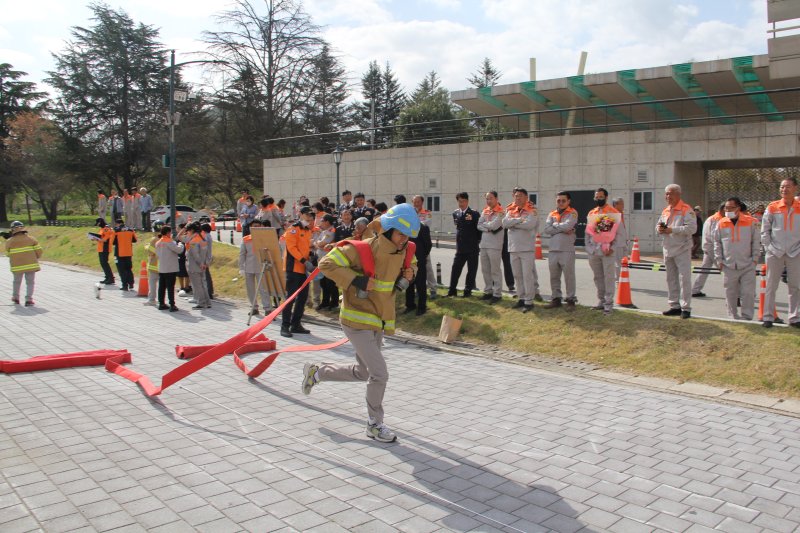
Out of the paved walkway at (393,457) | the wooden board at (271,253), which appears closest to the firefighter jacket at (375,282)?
the paved walkway at (393,457)

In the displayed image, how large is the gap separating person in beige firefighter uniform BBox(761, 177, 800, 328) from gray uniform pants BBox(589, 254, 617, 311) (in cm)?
223

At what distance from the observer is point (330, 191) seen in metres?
36.3

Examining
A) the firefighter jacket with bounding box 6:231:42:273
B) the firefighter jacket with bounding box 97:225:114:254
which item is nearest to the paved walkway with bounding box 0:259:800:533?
the firefighter jacket with bounding box 6:231:42:273

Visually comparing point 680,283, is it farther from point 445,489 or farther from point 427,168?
point 427,168

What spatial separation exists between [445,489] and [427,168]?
27.9 m

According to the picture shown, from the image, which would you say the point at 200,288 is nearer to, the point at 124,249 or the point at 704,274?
the point at 124,249

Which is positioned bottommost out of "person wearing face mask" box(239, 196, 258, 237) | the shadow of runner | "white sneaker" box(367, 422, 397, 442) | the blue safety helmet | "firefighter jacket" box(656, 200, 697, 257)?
the shadow of runner

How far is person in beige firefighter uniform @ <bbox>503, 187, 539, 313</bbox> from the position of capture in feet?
36.8

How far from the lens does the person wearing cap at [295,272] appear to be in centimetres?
1132

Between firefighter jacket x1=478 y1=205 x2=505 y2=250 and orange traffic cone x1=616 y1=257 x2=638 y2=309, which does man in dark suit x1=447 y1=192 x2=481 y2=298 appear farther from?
orange traffic cone x1=616 y1=257 x2=638 y2=309

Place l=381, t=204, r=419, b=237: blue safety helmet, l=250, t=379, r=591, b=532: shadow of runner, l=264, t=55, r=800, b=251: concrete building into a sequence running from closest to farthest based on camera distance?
l=250, t=379, r=591, b=532: shadow of runner
l=381, t=204, r=419, b=237: blue safety helmet
l=264, t=55, r=800, b=251: concrete building

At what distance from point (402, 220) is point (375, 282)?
0.62 meters

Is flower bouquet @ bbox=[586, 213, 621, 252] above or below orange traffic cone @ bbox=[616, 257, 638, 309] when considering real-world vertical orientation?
above

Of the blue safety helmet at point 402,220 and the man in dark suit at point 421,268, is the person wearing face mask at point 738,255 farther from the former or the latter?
the blue safety helmet at point 402,220
